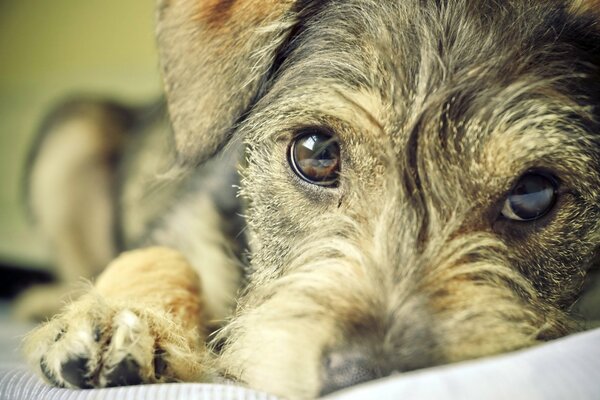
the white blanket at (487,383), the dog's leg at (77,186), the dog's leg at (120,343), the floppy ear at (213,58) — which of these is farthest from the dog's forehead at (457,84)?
the dog's leg at (77,186)

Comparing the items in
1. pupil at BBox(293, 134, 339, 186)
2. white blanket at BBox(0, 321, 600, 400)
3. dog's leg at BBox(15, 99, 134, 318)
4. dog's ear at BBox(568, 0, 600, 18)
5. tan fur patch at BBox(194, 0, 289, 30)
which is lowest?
white blanket at BBox(0, 321, 600, 400)

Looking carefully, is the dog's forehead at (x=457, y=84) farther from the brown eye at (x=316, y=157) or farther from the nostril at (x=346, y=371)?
the nostril at (x=346, y=371)

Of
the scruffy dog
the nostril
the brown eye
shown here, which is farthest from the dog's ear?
the nostril

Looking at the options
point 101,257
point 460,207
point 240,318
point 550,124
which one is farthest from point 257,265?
point 101,257

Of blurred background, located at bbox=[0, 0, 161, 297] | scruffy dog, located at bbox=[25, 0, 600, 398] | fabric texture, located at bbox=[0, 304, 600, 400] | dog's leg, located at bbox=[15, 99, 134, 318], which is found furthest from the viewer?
blurred background, located at bbox=[0, 0, 161, 297]

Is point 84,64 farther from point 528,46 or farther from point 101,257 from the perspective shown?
point 528,46

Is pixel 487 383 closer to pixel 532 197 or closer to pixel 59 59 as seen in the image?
pixel 532 197

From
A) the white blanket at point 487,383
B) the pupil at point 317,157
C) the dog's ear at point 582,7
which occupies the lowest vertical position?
the white blanket at point 487,383

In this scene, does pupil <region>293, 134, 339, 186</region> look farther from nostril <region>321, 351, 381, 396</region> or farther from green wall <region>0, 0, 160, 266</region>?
green wall <region>0, 0, 160, 266</region>
